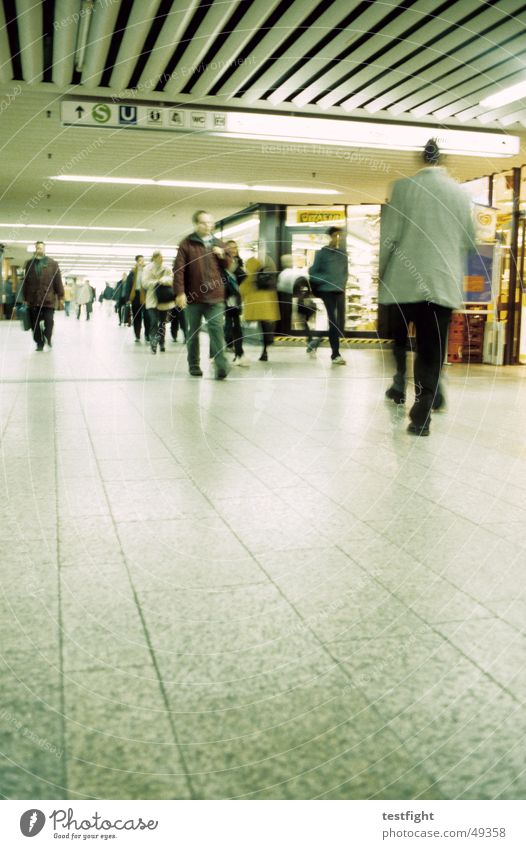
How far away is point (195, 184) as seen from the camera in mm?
15891

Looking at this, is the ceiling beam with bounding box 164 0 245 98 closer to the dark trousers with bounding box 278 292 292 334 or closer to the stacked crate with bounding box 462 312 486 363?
the stacked crate with bounding box 462 312 486 363

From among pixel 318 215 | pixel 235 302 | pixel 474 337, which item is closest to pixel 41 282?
pixel 235 302

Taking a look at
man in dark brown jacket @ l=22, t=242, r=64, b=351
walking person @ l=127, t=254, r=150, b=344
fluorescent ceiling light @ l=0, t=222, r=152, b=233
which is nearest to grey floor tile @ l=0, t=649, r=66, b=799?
man in dark brown jacket @ l=22, t=242, r=64, b=351

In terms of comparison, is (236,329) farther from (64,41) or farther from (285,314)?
(285,314)

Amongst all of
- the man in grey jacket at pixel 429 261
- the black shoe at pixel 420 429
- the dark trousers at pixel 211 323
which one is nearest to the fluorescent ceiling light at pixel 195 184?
the dark trousers at pixel 211 323

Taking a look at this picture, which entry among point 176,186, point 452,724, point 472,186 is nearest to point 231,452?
point 452,724

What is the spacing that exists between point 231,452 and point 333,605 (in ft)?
8.24

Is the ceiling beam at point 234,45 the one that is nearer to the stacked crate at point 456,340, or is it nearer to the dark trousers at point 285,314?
the stacked crate at point 456,340

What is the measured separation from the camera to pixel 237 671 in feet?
6.72

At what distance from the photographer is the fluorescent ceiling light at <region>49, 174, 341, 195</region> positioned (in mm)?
15102

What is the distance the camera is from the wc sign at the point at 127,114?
1005cm

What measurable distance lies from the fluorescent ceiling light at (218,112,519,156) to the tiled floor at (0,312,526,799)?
629 centimetres

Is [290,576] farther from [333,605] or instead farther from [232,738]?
[232,738]

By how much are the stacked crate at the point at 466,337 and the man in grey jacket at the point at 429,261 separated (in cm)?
693
